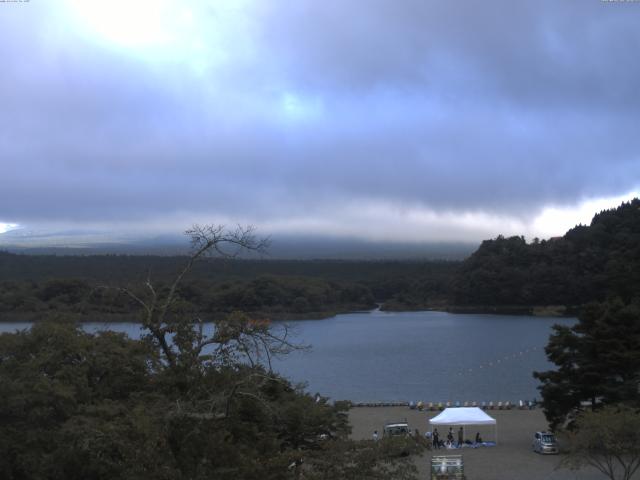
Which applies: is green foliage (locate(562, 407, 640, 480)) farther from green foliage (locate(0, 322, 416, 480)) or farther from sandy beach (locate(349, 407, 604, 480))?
green foliage (locate(0, 322, 416, 480))

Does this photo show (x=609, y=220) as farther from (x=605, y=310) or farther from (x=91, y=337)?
(x=91, y=337)

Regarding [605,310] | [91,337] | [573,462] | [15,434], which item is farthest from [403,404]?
[15,434]

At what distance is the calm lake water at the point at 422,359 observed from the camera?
109 feet

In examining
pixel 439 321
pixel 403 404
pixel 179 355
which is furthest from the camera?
pixel 439 321

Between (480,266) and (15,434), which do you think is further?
(480,266)

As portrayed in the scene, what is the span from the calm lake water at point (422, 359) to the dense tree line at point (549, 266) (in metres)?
6.40

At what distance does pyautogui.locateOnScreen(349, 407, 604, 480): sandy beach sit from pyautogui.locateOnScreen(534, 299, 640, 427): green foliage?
1.60 m

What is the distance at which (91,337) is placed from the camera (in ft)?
35.1

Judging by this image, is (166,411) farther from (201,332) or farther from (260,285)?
(260,285)

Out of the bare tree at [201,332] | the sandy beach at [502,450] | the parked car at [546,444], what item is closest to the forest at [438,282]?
the sandy beach at [502,450]

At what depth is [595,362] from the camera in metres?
17.8

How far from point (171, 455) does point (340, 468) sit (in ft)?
5.61

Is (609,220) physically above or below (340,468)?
above

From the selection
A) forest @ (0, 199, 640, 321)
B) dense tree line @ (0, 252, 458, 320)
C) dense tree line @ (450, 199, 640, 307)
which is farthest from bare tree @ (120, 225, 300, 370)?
dense tree line @ (450, 199, 640, 307)
